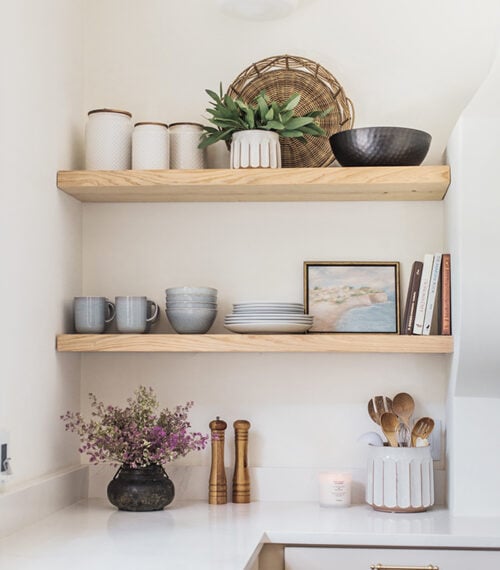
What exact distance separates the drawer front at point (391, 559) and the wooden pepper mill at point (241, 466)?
0.41 metres

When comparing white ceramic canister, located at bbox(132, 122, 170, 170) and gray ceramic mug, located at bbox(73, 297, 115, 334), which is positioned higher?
white ceramic canister, located at bbox(132, 122, 170, 170)

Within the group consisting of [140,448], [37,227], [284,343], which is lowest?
[140,448]

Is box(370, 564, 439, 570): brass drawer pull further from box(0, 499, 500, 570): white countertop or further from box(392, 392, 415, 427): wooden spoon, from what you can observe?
box(392, 392, 415, 427): wooden spoon

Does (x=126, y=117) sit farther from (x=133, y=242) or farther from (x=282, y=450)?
(x=282, y=450)

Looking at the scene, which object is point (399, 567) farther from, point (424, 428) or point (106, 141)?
point (106, 141)

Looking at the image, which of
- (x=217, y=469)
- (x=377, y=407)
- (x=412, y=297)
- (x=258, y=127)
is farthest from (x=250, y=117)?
(x=217, y=469)

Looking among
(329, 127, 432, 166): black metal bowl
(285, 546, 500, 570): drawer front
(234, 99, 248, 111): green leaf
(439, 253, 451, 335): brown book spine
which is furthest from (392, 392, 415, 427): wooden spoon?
(234, 99, 248, 111): green leaf

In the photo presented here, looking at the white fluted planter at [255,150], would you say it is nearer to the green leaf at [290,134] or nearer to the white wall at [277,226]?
the green leaf at [290,134]

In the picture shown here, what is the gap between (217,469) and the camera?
2580mm

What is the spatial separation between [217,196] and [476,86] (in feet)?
→ 2.75

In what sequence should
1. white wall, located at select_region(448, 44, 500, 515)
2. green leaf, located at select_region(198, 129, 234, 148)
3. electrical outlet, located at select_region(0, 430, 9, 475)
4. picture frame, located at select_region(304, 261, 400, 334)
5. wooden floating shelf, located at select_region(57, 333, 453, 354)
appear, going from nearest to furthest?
electrical outlet, located at select_region(0, 430, 9, 475) → white wall, located at select_region(448, 44, 500, 515) → wooden floating shelf, located at select_region(57, 333, 453, 354) → green leaf, located at select_region(198, 129, 234, 148) → picture frame, located at select_region(304, 261, 400, 334)

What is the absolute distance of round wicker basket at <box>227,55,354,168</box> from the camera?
104 inches

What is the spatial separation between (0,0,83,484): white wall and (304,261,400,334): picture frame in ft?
2.37

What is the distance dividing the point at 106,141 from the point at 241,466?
101cm
